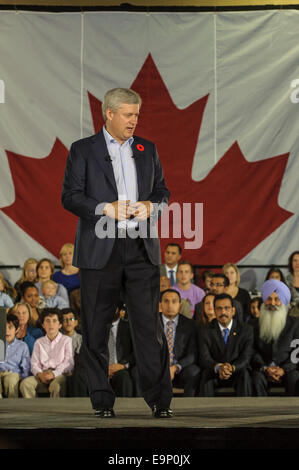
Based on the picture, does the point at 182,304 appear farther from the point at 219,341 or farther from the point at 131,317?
the point at 131,317

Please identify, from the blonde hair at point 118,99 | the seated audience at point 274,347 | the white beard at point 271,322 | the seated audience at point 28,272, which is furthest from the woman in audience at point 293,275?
the blonde hair at point 118,99

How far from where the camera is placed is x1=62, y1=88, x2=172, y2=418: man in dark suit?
3770 millimetres

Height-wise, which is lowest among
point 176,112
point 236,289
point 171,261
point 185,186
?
point 236,289

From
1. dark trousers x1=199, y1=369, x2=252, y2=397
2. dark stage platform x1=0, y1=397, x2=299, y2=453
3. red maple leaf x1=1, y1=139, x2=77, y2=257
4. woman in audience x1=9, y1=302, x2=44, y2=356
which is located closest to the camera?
dark stage platform x1=0, y1=397, x2=299, y2=453

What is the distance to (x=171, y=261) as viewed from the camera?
7164mm

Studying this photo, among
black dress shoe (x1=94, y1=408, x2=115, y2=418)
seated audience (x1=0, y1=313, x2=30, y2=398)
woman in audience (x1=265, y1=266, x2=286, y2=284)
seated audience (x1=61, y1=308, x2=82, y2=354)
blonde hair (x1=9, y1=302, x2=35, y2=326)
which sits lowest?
black dress shoe (x1=94, y1=408, x2=115, y2=418)

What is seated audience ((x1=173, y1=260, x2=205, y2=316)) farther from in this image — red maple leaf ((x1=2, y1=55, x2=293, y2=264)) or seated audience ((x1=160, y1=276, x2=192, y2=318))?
red maple leaf ((x1=2, y1=55, x2=293, y2=264))

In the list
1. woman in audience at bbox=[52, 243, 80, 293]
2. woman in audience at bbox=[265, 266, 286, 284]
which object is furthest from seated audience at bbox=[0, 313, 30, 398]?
woman in audience at bbox=[265, 266, 286, 284]

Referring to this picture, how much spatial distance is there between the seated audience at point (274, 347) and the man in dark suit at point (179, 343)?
18.7 inches

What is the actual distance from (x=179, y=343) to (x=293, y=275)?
4.90 feet

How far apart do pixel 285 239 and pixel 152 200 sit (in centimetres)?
376

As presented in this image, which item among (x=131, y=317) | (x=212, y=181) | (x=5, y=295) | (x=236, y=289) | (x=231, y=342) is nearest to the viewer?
(x=131, y=317)

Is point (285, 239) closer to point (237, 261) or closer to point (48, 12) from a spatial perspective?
point (237, 261)

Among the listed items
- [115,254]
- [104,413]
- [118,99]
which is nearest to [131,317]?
[115,254]
